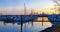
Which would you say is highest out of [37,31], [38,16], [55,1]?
[55,1]

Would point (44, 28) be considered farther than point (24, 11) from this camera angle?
Yes

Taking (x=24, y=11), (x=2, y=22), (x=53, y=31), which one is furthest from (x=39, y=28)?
(x=2, y=22)

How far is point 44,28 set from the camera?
5266 millimetres

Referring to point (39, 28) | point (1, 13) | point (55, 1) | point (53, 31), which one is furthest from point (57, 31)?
point (1, 13)

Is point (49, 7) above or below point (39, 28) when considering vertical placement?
above

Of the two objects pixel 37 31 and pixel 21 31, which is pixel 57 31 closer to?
pixel 37 31

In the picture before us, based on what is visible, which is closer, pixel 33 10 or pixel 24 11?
pixel 24 11

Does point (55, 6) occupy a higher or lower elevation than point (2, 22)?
higher

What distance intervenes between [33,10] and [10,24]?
2.63ft

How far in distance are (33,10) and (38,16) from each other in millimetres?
247

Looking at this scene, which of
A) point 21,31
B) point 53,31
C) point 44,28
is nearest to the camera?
point 21,31

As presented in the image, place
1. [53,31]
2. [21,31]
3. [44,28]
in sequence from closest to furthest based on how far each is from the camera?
[21,31]
[53,31]
[44,28]

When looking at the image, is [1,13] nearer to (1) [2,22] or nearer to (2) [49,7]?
(1) [2,22]

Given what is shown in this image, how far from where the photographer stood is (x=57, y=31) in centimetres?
505
